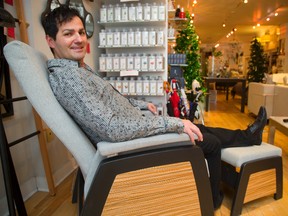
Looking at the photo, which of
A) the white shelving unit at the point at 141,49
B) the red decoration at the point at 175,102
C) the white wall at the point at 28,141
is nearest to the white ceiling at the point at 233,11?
the white shelving unit at the point at 141,49

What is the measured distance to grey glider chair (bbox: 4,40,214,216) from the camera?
0.89 metres

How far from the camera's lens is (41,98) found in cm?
96

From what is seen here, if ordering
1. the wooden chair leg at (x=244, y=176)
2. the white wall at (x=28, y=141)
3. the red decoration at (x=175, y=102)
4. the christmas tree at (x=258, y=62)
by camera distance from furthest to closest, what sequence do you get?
1. the christmas tree at (x=258, y=62)
2. the red decoration at (x=175, y=102)
3. the white wall at (x=28, y=141)
4. the wooden chair leg at (x=244, y=176)

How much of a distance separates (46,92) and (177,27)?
3323 millimetres

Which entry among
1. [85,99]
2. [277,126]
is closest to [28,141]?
[85,99]

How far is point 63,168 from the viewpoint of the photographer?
7.26 feet

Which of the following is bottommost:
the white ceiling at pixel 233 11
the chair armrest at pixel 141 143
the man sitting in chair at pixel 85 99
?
the chair armrest at pixel 141 143

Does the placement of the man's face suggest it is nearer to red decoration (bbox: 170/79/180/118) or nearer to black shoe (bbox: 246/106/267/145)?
black shoe (bbox: 246/106/267/145)

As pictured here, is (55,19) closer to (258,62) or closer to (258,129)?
(258,129)

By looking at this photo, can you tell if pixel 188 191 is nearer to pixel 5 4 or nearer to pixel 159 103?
pixel 5 4

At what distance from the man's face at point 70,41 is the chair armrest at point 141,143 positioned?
589 millimetres

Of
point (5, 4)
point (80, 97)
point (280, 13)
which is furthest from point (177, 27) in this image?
point (280, 13)

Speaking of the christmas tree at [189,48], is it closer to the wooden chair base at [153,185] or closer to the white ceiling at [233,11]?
the white ceiling at [233,11]

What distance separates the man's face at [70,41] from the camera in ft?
3.90
